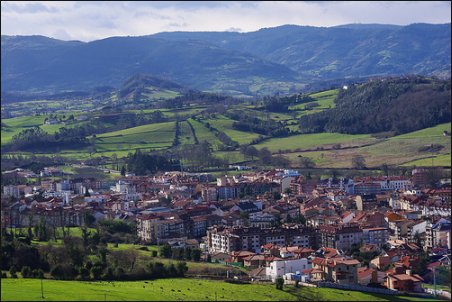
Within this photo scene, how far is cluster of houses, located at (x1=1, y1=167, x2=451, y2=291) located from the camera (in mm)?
32812

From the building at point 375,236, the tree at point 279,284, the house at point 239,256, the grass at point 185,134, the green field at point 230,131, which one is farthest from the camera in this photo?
the green field at point 230,131

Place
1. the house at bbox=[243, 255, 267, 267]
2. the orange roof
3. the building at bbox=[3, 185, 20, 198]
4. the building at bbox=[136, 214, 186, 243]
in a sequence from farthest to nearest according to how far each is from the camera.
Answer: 1. the building at bbox=[3, 185, 20, 198]
2. the building at bbox=[136, 214, 186, 243]
3. the house at bbox=[243, 255, 267, 267]
4. the orange roof

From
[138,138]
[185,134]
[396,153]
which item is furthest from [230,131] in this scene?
[396,153]

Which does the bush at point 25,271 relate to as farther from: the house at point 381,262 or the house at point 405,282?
the house at point 381,262

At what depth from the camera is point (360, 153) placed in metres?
73.9

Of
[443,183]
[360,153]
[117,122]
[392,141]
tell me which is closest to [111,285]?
[443,183]

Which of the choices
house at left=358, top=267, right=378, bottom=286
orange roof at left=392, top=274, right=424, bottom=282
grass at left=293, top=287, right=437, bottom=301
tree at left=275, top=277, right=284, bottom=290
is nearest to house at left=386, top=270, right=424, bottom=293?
orange roof at left=392, top=274, right=424, bottom=282

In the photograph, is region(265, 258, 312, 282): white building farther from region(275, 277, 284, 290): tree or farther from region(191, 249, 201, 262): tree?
region(275, 277, 284, 290): tree

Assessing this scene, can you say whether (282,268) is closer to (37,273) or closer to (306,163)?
(37,273)

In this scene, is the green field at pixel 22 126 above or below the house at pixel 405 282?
above

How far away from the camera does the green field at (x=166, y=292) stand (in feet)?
70.2

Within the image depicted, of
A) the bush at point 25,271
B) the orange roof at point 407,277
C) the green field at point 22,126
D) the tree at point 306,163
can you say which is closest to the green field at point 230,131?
the tree at point 306,163

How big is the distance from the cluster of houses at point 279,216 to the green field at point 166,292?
345 cm

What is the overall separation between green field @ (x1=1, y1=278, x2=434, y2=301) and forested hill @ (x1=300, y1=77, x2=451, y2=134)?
191ft
